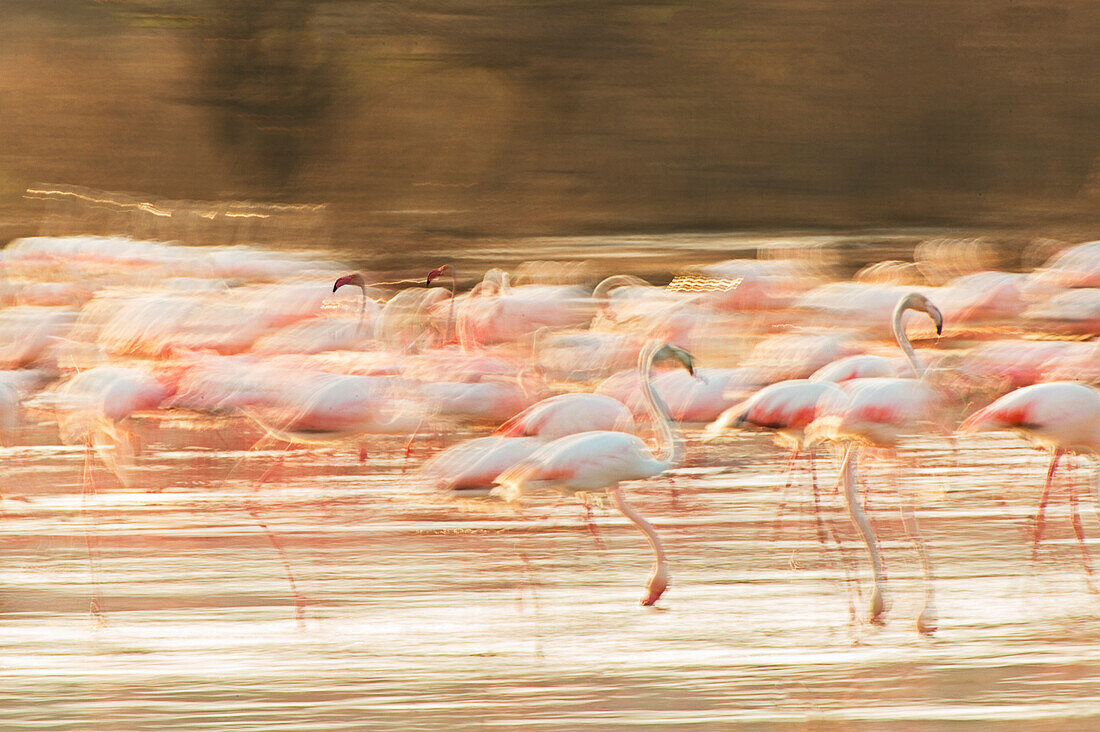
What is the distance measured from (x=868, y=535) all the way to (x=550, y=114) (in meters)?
9.24

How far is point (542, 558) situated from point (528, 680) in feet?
3.36

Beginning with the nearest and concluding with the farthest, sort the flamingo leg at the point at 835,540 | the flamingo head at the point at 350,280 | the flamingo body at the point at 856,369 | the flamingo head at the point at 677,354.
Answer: the flamingo leg at the point at 835,540, the flamingo head at the point at 677,354, the flamingo body at the point at 856,369, the flamingo head at the point at 350,280

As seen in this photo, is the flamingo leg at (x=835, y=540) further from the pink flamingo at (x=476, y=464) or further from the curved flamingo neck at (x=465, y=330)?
the curved flamingo neck at (x=465, y=330)

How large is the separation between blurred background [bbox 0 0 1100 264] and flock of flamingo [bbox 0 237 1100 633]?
124 inches

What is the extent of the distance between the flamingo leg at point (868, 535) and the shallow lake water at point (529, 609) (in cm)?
5

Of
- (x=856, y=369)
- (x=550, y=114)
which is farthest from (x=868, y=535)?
(x=550, y=114)

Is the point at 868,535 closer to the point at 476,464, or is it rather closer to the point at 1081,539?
the point at 1081,539

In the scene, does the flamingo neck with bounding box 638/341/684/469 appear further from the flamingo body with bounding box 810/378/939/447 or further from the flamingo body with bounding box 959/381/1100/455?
the flamingo body with bounding box 959/381/1100/455

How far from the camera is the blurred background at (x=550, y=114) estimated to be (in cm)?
1201

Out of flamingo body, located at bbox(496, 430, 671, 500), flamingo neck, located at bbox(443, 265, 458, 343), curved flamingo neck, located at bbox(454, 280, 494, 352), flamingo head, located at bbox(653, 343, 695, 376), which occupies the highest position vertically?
flamingo neck, located at bbox(443, 265, 458, 343)

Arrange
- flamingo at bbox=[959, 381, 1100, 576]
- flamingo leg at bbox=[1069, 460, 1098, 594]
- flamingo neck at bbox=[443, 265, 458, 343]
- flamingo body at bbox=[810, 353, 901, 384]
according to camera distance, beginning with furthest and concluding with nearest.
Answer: flamingo neck at bbox=[443, 265, 458, 343] → flamingo body at bbox=[810, 353, 901, 384] → flamingo leg at bbox=[1069, 460, 1098, 594] → flamingo at bbox=[959, 381, 1100, 576]

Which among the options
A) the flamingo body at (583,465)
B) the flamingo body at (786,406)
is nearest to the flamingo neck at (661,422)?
the flamingo body at (583,465)

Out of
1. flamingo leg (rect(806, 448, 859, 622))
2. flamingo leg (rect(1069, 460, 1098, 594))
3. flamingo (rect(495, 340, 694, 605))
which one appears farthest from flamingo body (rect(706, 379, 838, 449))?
flamingo leg (rect(1069, 460, 1098, 594))

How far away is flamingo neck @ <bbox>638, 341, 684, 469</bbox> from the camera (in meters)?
4.29
